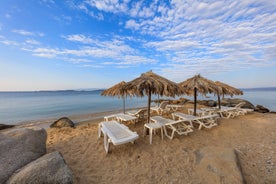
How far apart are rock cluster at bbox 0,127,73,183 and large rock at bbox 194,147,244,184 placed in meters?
2.61

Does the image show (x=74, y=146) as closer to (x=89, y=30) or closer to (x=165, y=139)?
(x=165, y=139)

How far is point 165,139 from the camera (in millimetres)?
4301

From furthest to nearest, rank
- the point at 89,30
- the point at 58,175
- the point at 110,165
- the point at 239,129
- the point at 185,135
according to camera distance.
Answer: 1. the point at 89,30
2. the point at 239,129
3. the point at 185,135
4. the point at 110,165
5. the point at 58,175

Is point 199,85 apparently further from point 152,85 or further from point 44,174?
point 44,174

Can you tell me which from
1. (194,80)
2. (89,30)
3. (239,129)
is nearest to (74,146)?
(194,80)

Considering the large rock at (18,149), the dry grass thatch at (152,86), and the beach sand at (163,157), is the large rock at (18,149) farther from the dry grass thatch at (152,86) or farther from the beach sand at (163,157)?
the dry grass thatch at (152,86)

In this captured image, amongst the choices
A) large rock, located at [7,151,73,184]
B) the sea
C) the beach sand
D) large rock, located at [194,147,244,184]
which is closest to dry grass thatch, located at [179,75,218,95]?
the sea

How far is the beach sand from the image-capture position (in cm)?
262

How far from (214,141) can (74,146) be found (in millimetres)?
4722

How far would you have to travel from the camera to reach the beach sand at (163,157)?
2.62 m

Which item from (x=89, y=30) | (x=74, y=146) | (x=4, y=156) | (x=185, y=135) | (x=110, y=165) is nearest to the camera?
(x=4, y=156)

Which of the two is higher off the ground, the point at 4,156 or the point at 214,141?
the point at 4,156

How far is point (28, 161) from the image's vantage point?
107 inches

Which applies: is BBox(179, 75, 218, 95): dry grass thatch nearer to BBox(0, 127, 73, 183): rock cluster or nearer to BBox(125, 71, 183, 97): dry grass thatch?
BBox(125, 71, 183, 97): dry grass thatch
